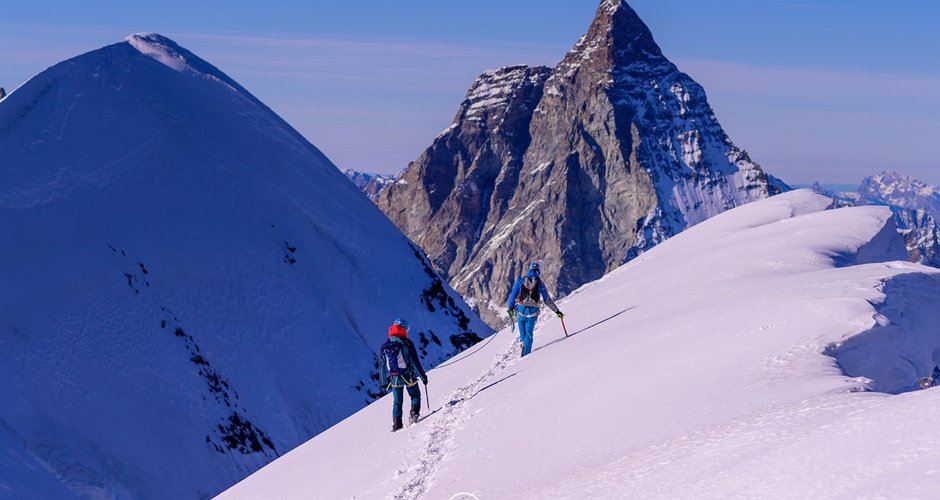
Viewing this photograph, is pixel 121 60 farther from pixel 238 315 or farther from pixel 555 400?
pixel 555 400

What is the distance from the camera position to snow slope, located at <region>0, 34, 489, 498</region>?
32.9 metres

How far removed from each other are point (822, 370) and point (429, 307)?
150ft

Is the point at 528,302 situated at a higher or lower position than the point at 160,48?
lower

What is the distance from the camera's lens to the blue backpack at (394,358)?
20312mm

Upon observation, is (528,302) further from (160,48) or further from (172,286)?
(160,48)

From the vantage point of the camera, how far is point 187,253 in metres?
46.1

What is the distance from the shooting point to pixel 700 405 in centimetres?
1282

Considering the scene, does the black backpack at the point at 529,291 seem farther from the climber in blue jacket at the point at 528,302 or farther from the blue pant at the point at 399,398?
the blue pant at the point at 399,398

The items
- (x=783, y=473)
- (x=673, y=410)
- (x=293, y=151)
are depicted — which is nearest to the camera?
(x=783, y=473)

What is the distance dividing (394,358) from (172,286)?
25983 millimetres

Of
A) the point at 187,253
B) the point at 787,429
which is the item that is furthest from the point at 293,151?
the point at 787,429

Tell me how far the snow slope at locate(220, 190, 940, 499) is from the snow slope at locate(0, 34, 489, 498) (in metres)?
12.5

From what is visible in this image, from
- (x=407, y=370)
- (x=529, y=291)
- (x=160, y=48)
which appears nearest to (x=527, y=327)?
(x=529, y=291)

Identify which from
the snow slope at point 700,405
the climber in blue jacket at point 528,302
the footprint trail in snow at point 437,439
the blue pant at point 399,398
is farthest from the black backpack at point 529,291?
the blue pant at point 399,398
